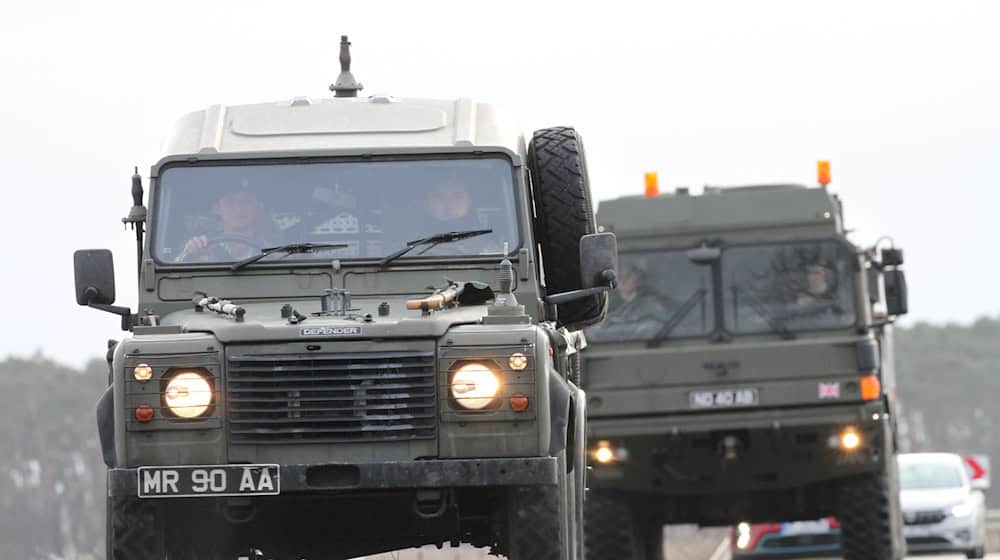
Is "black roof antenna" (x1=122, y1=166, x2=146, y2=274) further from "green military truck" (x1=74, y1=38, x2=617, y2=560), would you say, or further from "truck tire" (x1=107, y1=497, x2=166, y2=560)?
"truck tire" (x1=107, y1=497, x2=166, y2=560)

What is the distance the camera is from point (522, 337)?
1082cm

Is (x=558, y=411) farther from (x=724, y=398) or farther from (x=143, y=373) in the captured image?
(x=724, y=398)

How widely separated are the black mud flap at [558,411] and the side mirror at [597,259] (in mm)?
792

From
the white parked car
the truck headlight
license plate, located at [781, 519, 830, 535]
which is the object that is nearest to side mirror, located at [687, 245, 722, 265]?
the white parked car

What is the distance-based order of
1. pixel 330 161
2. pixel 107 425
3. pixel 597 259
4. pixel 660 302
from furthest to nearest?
pixel 660 302
pixel 330 161
pixel 597 259
pixel 107 425

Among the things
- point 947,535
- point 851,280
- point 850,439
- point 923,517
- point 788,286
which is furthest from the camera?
point 923,517

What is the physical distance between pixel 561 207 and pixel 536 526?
234cm

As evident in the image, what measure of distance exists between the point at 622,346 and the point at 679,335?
1.49ft

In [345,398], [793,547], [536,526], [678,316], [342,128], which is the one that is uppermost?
[342,128]

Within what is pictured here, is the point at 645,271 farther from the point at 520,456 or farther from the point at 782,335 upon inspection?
the point at 520,456

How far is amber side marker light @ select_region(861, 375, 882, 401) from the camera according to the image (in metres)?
18.3

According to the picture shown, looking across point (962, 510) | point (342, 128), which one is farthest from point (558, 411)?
point (962, 510)

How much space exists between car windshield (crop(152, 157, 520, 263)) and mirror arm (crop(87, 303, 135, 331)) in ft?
1.10

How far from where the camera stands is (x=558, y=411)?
36.9ft
